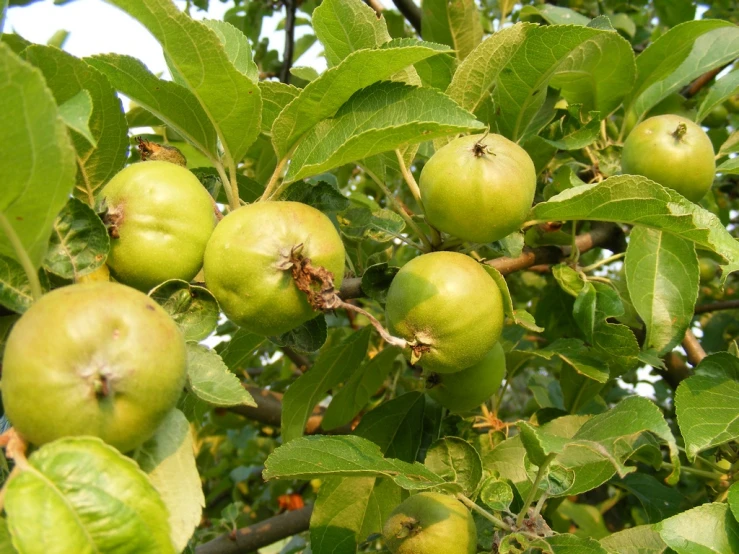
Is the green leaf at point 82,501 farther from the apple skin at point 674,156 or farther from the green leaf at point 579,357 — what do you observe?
the apple skin at point 674,156

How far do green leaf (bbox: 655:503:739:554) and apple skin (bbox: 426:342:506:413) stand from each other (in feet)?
1.93

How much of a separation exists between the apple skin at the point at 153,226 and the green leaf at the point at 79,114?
26cm

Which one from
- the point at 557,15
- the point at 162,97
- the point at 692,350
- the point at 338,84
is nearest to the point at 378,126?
the point at 338,84

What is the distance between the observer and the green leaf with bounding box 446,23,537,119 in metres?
1.66

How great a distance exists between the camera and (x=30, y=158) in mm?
958

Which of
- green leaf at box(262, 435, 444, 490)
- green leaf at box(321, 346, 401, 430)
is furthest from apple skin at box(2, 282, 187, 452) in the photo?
green leaf at box(321, 346, 401, 430)

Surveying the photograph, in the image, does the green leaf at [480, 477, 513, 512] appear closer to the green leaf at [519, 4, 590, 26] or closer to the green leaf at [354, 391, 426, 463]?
the green leaf at [354, 391, 426, 463]

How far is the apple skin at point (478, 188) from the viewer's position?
59.5 inches

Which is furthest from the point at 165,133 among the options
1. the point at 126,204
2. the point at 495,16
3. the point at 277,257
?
the point at 495,16

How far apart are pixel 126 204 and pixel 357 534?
1.19 meters

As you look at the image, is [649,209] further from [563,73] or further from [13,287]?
[13,287]

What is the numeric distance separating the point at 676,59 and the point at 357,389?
1593mm

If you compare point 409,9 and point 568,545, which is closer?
point 568,545

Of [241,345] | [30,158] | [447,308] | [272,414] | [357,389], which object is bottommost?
[272,414]
